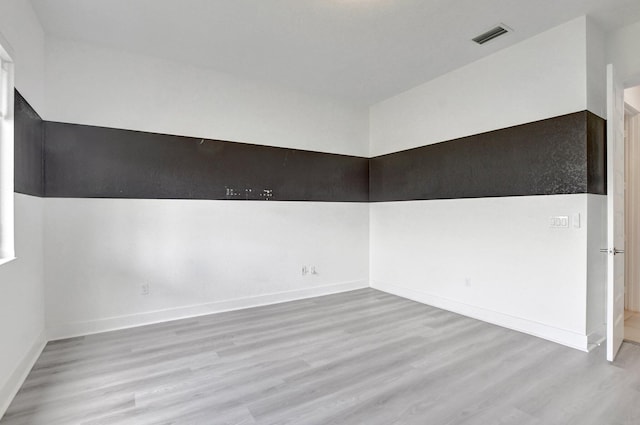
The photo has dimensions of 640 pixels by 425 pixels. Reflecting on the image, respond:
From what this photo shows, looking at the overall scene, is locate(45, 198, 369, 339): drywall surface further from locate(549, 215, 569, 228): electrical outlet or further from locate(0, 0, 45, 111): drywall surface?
locate(549, 215, 569, 228): electrical outlet

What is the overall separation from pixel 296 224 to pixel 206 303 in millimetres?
1612

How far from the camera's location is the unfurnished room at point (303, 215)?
2346mm

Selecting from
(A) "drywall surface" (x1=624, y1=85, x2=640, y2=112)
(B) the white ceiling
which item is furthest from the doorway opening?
(B) the white ceiling

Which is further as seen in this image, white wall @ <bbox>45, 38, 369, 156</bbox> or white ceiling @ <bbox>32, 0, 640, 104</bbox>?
white wall @ <bbox>45, 38, 369, 156</bbox>

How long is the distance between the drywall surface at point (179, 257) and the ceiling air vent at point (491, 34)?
284 cm

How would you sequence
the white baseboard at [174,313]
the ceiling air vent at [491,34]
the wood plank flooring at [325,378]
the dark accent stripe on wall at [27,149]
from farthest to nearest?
the white baseboard at [174,313] → the ceiling air vent at [491,34] → the dark accent stripe on wall at [27,149] → the wood plank flooring at [325,378]

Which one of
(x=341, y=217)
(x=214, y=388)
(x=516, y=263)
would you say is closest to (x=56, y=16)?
(x=214, y=388)

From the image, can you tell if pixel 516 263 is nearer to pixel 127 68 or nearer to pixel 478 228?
pixel 478 228

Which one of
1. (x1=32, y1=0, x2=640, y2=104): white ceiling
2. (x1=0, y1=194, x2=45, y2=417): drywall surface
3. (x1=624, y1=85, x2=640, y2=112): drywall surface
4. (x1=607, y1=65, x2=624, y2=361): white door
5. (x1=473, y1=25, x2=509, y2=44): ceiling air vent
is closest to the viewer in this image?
(x1=0, y1=194, x2=45, y2=417): drywall surface

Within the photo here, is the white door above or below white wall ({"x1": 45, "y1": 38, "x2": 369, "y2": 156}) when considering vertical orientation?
below

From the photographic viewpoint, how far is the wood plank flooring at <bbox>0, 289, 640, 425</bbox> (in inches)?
81.4

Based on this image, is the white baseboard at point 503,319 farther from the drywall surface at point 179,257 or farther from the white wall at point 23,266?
the white wall at point 23,266

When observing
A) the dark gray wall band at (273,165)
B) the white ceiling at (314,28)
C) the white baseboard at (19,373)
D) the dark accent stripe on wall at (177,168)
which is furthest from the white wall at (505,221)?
the white baseboard at (19,373)

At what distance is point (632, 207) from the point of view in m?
4.14
